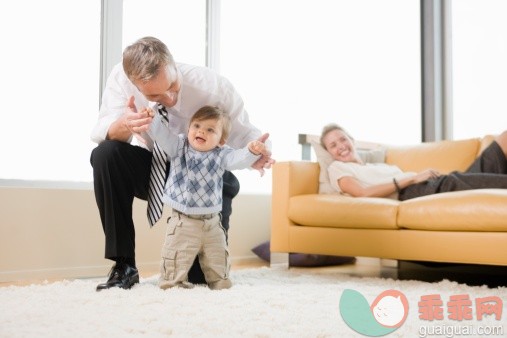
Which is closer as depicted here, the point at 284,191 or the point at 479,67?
the point at 284,191

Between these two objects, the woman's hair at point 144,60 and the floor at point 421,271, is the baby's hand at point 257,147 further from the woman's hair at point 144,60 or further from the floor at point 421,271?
the floor at point 421,271

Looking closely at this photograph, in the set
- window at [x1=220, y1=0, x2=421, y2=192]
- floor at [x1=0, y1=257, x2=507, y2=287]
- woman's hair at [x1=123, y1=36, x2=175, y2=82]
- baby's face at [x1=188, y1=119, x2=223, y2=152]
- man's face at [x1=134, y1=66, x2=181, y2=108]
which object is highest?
window at [x1=220, y1=0, x2=421, y2=192]

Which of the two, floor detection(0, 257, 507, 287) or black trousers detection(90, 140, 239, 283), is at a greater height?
black trousers detection(90, 140, 239, 283)

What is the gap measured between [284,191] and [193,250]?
1.02 metres

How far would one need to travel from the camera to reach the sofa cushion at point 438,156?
10.9 feet

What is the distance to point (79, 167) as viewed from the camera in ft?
10.4

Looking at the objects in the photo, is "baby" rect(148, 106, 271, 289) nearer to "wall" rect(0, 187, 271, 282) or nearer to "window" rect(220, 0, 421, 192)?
"wall" rect(0, 187, 271, 282)

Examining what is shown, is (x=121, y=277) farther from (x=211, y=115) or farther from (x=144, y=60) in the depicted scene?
(x=144, y=60)

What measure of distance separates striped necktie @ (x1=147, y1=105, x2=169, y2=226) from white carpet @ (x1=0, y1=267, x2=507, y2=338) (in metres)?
0.28

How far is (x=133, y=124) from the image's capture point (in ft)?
6.44

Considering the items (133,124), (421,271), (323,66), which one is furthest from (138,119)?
(323,66)

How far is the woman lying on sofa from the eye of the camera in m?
2.86

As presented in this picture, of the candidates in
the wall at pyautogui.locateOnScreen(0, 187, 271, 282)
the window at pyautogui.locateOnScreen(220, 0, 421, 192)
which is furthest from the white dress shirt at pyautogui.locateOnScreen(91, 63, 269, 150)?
the window at pyautogui.locateOnScreen(220, 0, 421, 192)

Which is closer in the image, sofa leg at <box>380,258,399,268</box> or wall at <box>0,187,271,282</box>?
wall at <box>0,187,271,282</box>
